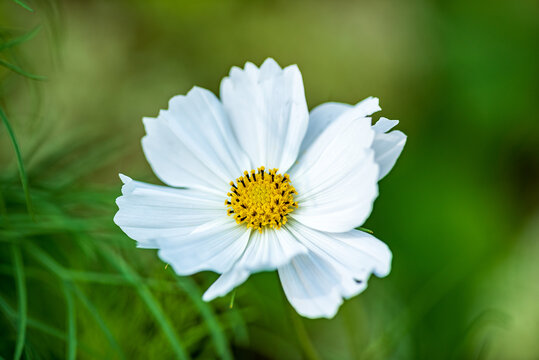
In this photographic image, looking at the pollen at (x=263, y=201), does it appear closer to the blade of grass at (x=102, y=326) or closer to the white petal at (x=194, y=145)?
the white petal at (x=194, y=145)

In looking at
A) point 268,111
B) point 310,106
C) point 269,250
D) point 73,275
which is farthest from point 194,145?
point 310,106

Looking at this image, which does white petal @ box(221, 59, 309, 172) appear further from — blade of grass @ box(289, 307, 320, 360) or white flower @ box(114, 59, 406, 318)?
blade of grass @ box(289, 307, 320, 360)

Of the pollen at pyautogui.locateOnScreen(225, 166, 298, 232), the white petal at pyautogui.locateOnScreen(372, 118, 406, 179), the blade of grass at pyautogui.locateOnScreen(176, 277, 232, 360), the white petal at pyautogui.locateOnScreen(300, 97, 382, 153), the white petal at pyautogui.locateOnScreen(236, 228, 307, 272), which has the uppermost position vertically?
the white petal at pyautogui.locateOnScreen(300, 97, 382, 153)

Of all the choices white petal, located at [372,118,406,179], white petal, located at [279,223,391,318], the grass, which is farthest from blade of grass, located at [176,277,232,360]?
white petal, located at [372,118,406,179]

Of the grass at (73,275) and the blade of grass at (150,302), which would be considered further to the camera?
the grass at (73,275)

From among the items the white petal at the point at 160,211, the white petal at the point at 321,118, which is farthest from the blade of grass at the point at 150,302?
the white petal at the point at 321,118

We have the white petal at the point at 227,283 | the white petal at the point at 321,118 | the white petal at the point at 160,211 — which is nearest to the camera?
the white petal at the point at 227,283

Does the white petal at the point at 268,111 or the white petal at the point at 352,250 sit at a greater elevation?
the white petal at the point at 268,111
